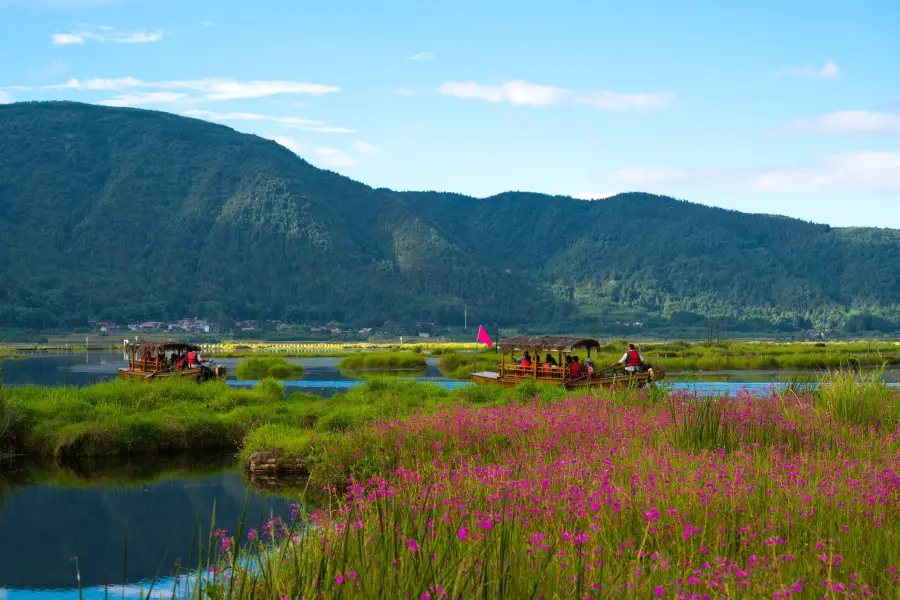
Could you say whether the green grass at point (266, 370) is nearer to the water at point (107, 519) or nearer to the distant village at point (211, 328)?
the water at point (107, 519)

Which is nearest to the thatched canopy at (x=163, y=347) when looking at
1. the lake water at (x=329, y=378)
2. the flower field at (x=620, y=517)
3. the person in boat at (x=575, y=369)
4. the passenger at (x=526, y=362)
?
the lake water at (x=329, y=378)

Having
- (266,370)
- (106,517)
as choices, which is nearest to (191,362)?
(266,370)

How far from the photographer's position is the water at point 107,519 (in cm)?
1323

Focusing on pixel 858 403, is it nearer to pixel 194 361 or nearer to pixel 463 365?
pixel 194 361

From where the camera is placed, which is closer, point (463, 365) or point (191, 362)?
point (191, 362)

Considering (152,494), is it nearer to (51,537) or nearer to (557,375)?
(51,537)

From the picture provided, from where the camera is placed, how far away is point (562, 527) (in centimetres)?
814

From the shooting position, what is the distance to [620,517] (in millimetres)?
8352

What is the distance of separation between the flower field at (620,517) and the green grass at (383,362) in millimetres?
51992

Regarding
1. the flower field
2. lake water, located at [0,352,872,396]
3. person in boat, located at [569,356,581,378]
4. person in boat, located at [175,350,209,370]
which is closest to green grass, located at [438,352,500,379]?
lake water, located at [0,352,872,396]

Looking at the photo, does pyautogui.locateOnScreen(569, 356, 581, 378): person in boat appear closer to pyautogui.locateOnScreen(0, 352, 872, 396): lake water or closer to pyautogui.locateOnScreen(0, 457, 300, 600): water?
pyautogui.locateOnScreen(0, 352, 872, 396): lake water

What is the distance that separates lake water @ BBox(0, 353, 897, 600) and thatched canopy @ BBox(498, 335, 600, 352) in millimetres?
14119

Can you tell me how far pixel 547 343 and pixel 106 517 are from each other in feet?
62.6

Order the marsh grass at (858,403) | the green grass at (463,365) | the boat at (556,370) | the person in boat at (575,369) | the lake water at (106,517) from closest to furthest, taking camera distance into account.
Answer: the lake water at (106,517) → the marsh grass at (858,403) → the boat at (556,370) → the person in boat at (575,369) → the green grass at (463,365)
